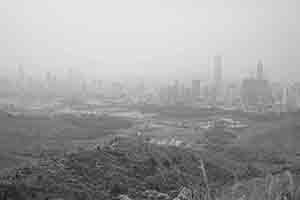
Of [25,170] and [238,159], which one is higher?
[25,170]

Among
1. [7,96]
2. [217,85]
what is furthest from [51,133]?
[217,85]

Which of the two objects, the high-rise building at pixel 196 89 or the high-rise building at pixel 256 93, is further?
the high-rise building at pixel 196 89

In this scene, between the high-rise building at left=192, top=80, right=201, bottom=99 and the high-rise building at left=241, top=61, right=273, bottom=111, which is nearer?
the high-rise building at left=241, top=61, right=273, bottom=111

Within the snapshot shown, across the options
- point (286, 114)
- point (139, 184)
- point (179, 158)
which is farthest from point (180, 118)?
point (139, 184)

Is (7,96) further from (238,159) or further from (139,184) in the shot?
(139,184)

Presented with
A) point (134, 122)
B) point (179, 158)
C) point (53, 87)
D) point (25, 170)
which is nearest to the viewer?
point (25, 170)

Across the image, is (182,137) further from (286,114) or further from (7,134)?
(286,114)

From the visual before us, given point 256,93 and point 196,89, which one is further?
point 196,89

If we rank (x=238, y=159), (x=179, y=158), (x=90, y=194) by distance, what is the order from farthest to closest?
(x=238, y=159) < (x=179, y=158) < (x=90, y=194)

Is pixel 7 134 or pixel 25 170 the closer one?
pixel 25 170
